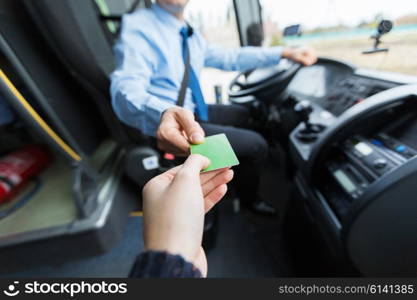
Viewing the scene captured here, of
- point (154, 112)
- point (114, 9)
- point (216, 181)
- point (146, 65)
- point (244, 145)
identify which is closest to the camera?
point (216, 181)

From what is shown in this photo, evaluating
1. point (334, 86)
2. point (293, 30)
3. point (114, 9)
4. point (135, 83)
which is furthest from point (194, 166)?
point (114, 9)

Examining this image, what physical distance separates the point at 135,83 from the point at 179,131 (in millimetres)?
278

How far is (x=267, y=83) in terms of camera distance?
138 centimetres

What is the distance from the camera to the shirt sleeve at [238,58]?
3.75ft

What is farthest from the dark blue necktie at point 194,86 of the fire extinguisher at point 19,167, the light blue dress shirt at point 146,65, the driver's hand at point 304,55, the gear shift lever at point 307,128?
the fire extinguisher at point 19,167

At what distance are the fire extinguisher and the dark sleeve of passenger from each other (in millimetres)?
1284

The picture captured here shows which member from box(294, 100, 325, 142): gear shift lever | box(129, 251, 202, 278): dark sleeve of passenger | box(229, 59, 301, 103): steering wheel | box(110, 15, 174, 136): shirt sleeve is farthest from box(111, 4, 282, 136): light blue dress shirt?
box(229, 59, 301, 103): steering wheel

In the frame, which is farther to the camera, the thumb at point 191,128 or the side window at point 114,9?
the side window at point 114,9

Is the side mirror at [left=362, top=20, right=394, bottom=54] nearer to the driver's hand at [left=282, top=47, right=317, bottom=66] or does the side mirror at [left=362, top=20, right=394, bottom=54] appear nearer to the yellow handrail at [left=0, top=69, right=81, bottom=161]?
the driver's hand at [left=282, top=47, right=317, bottom=66]

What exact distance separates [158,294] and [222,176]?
0.21 metres

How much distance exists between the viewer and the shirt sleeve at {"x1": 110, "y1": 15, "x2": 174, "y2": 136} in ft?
1.91

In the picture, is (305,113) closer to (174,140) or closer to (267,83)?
(267,83)

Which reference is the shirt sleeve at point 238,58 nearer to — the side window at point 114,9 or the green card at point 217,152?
the side window at point 114,9

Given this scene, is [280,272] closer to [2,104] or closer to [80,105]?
[80,105]
